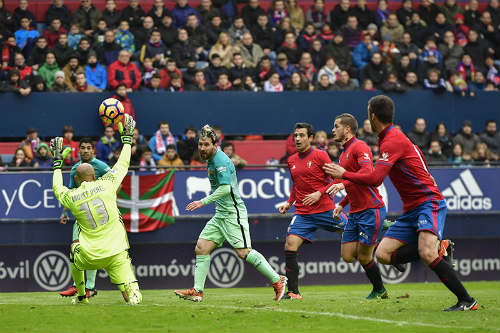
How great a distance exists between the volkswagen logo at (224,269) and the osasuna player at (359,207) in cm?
684

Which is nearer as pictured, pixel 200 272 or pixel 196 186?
pixel 200 272

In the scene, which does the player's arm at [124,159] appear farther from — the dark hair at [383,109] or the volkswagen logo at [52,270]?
the volkswagen logo at [52,270]

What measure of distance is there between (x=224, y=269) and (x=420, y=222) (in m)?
9.20

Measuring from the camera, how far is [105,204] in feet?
37.1

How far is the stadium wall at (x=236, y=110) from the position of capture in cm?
2067

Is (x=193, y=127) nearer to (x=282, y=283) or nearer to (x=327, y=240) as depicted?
(x=327, y=240)

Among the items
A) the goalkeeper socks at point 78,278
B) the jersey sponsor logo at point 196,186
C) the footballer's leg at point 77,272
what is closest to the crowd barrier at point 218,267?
the jersey sponsor logo at point 196,186

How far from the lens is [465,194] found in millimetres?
19031

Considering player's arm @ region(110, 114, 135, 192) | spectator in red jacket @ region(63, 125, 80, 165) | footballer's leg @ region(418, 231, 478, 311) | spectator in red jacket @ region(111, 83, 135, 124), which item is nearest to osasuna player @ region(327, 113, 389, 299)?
footballer's leg @ region(418, 231, 478, 311)

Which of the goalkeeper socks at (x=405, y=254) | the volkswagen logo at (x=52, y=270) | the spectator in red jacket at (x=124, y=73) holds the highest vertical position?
the spectator in red jacket at (x=124, y=73)

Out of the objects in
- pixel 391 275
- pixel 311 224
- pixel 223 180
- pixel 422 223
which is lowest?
pixel 391 275

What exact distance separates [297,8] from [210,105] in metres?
4.25

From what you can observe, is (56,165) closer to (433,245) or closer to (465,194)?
(433,245)

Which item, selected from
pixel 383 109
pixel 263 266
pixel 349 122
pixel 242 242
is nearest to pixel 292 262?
pixel 263 266
